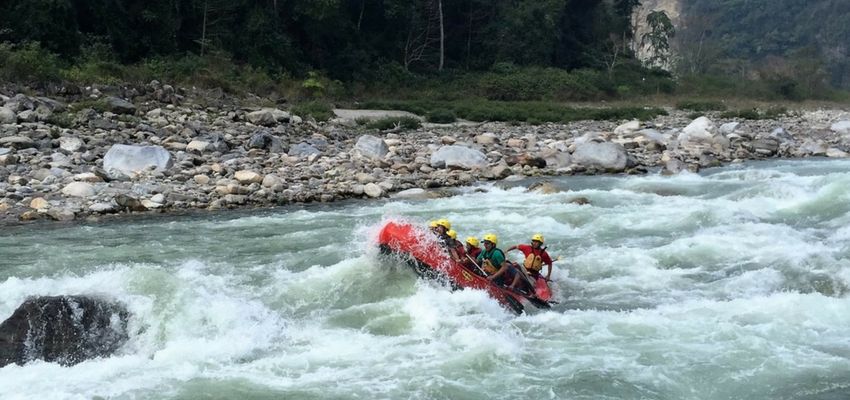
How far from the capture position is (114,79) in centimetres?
2177

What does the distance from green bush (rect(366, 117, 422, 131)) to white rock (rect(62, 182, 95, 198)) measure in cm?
1032

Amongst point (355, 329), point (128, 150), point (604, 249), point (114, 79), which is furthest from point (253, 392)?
point (114, 79)

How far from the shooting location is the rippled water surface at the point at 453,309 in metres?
6.65

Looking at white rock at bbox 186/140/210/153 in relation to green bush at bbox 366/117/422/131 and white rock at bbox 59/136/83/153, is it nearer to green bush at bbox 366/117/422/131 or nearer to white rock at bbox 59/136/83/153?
white rock at bbox 59/136/83/153

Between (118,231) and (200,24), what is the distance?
1937 centimetres

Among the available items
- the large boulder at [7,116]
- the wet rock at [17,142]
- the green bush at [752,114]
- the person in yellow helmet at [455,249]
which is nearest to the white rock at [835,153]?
the green bush at [752,114]

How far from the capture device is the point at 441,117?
26.4 m

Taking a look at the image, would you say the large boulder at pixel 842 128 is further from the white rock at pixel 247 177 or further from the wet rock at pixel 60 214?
the wet rock at pixel 60 214

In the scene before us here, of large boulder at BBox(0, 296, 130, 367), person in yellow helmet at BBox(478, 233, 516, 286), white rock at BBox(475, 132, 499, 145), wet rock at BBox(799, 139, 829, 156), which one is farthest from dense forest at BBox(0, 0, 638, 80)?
person in yellow helmet at BBox(478, 233, 516, 286)

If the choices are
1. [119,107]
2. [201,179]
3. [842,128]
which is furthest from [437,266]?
[842,128]

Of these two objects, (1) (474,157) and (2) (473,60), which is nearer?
(1) (474,157)

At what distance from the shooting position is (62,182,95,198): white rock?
1355 centimetres

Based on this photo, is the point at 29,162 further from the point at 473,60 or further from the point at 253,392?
the point at 473,60

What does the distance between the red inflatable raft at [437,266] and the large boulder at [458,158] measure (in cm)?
817
